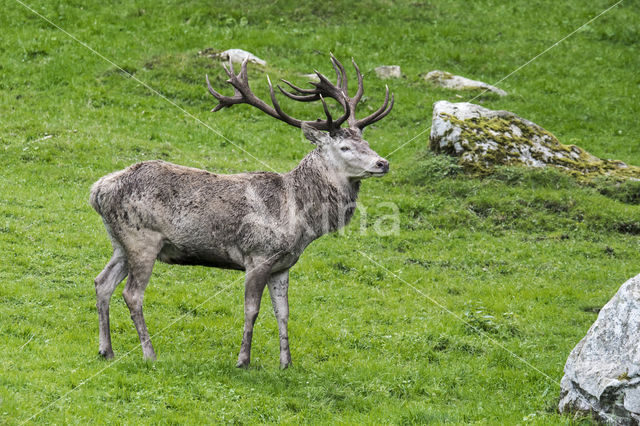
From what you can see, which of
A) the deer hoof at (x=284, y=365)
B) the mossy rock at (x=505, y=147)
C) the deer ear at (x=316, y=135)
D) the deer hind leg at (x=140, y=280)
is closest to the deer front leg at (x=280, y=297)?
the deer hoof at (x=284, y=365)

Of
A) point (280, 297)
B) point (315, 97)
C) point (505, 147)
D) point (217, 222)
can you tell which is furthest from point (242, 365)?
point (505, 147)

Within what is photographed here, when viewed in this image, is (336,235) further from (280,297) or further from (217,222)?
(217,222)

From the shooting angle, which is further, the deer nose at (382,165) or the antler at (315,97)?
the antler at (315,97)

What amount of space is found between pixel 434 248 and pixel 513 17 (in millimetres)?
17415

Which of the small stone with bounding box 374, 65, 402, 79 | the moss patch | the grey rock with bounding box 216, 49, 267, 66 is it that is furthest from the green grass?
the grey rock with bounding box 216, 49, 267, 66

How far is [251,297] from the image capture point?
31.1ft

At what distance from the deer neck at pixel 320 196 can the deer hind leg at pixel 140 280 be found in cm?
195

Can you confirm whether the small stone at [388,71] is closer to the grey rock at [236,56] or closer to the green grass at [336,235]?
the green grass at [336,235]

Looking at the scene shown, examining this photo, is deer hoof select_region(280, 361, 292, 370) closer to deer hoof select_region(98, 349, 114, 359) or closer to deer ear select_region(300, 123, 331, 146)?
deer hoof select_region(98, 349, 114, 359)

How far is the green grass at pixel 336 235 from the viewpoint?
8.80 meters

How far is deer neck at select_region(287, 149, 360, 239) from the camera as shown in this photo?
9883mm

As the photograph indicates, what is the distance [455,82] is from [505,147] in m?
6.90

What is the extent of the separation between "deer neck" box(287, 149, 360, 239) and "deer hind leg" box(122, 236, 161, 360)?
6.40 ft

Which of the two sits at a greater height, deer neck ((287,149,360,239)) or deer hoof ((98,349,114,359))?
deer neck ((287,149,360,239))
